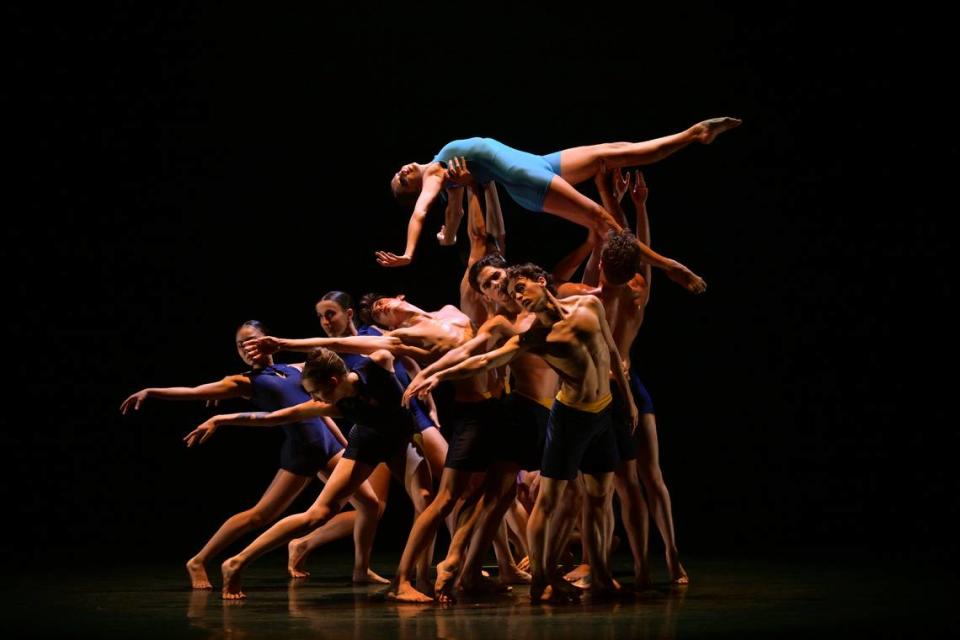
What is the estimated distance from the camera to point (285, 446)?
5.61 m

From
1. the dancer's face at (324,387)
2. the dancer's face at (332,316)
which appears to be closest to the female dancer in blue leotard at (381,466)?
the dancer's face at (332,316)

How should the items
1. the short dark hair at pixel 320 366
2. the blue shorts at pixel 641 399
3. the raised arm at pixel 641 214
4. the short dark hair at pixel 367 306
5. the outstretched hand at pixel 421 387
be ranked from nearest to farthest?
the outstretched hand at pixel 421 387 → the short dark hair at pixel 320 366 → the blue shorts at pixel 641 399 → the raised arm at pixel 641 214 → the short dark hair at pixel 367 306

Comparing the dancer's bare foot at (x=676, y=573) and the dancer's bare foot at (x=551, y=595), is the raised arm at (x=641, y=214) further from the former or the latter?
the dancer's bare foot at (x=551, y=595)

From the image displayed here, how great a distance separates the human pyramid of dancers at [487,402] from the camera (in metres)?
4.67

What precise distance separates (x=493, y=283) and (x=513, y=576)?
1440 mm

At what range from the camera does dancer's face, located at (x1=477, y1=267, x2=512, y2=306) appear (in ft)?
16.3

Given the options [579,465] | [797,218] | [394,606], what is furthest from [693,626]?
[797,218]

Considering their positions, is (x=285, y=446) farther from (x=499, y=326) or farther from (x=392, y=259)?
(x=499, y=326)

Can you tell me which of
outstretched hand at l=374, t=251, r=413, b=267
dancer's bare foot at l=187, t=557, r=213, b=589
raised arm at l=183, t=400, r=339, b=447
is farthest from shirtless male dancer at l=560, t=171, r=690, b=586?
dancer's bare foot at l=187, t=557, r=213, b=589

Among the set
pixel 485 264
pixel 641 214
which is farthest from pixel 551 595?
pixel 641 214

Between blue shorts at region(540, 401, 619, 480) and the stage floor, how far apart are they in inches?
20.5

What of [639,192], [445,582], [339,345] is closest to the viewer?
[445,582]

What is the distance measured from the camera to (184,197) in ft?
25.5

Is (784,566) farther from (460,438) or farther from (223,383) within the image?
(223,383)
